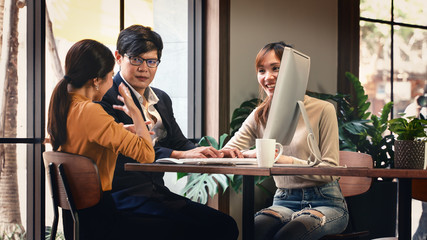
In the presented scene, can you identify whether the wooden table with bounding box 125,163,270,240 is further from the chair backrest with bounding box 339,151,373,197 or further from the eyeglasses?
the eyeglasses

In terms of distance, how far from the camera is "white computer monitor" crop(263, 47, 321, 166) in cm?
210

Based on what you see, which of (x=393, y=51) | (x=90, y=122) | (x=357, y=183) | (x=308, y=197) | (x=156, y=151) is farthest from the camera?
(x=393, y=51)

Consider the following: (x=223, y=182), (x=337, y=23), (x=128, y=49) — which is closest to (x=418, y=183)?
(x=223, y=182)

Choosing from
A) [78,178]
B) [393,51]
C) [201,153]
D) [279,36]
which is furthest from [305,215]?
[393,51]

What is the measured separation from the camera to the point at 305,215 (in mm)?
2447

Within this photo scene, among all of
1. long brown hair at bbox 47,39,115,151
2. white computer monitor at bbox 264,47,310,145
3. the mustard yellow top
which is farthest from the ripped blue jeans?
long brown hair at bbox 47,39,115,151

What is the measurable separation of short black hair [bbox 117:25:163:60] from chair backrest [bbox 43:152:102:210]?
93 cm

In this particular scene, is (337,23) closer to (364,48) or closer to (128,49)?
(364,48)

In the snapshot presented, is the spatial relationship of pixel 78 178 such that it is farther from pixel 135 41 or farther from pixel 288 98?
pixel 135 41

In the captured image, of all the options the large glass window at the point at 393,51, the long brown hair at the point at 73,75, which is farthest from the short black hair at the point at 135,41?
the large glass window at the point at 393,51

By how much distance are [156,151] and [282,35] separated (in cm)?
182

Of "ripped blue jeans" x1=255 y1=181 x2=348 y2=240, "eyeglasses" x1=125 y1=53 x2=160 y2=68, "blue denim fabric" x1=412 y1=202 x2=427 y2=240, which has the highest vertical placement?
"eyeglasses" x1=125 y1=53 x2=160 y2=68

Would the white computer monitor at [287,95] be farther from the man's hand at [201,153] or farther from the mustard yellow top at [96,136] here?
the mustard yellow top at [96,136]

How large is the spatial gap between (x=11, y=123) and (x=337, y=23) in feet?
9.60
